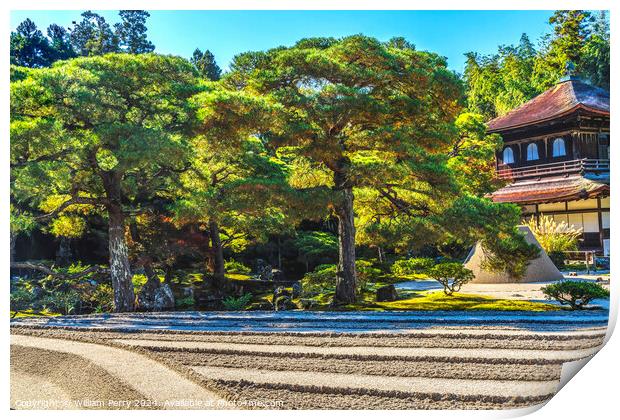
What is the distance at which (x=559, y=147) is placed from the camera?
6141mm

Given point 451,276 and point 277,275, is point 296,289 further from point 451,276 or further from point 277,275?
point 451,276

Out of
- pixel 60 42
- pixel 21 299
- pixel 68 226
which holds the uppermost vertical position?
pixel 60 42

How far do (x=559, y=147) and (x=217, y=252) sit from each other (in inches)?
143

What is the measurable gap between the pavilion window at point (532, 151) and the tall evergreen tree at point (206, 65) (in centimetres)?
331

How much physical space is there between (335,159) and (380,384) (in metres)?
2.53

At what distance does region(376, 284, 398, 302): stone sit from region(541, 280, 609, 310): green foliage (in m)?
1.47

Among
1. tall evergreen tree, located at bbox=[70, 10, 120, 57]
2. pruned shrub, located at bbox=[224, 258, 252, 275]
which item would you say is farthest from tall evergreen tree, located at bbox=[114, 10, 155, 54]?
pruned shrub, located at bbox=[224, 258, 252, 275]

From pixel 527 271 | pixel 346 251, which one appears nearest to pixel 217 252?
pixel 346 251

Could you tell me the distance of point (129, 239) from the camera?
565 cm

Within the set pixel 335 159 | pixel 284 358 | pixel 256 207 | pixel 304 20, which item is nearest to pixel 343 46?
pixel 304 20

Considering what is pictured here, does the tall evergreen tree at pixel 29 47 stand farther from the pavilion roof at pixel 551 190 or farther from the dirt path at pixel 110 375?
the pavilion roof at pixel 551 190

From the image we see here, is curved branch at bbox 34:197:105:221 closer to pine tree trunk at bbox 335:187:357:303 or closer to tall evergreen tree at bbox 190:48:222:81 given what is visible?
tall evergreen tree at bbox 190:48:222:81

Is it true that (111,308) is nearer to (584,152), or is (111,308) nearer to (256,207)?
(256,207)
